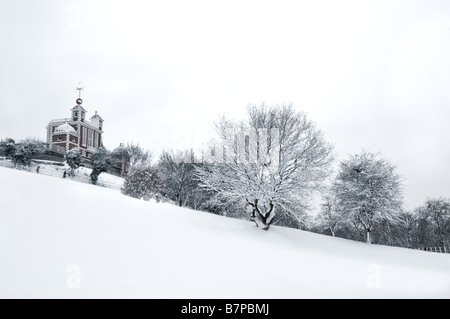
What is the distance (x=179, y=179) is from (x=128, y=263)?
3076 cm

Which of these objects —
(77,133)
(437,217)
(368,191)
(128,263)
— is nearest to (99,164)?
(77,133)

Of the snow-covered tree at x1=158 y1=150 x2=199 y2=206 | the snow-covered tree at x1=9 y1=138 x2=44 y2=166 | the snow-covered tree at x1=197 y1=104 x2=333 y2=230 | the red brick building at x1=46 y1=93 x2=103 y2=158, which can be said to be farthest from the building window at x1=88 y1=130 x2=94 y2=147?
the snow-covered tree at x1=197 y1=104 x2=333 y2=230

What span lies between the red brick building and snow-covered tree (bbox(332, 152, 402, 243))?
2268 inches

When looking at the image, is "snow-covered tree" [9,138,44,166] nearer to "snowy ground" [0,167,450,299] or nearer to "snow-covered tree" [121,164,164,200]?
"snow-covered tree" [121,164,164,200]

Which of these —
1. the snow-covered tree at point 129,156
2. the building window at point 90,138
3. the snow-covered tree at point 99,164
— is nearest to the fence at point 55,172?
the snow-covered tree at point 99,164

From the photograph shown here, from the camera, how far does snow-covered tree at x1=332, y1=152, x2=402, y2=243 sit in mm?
22531

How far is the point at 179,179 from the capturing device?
37000 millimetres

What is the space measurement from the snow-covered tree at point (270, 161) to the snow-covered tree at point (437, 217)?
142 feet

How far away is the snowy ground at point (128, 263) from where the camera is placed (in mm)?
5230

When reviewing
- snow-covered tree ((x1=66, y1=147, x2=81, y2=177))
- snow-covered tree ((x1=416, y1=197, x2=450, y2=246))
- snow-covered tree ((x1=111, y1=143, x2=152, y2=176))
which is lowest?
snow-covered tree ((x1=416, y1=197, x2=450, y2=246))

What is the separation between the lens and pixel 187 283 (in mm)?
6039

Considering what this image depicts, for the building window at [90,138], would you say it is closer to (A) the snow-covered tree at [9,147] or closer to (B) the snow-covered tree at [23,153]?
(B) the snow-covered tree at [23,153]
